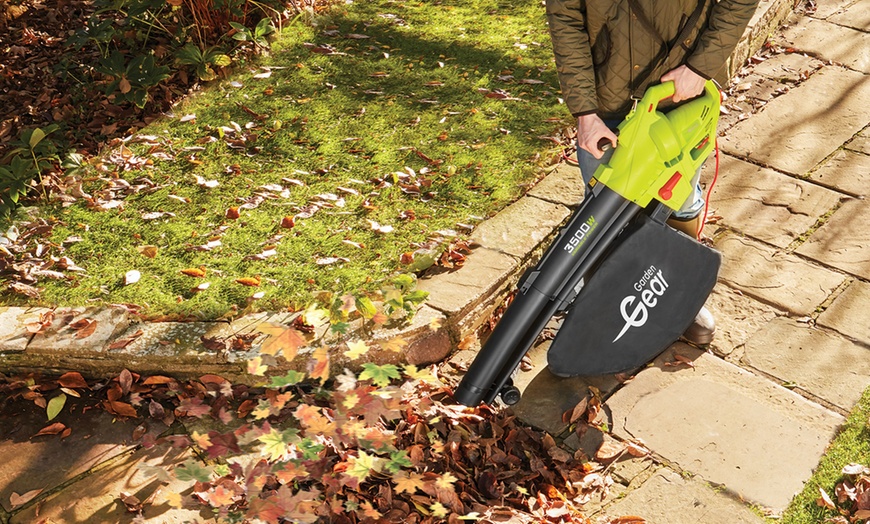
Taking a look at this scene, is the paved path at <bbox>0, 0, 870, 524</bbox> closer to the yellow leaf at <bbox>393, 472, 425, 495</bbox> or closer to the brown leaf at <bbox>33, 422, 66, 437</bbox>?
the brown leaf at <bbox>33, 422, 66, 437</bbox>

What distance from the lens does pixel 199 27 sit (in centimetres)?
540

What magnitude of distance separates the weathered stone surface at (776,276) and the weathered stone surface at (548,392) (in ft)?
2.98

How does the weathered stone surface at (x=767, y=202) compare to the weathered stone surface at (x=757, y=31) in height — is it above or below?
below

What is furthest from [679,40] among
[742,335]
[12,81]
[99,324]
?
[12,81]

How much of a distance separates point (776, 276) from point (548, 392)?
4.32 ft

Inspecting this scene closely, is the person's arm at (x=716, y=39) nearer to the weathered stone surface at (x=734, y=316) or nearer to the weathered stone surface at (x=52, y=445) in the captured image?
the weathered stone surface at (x=734, y=316)

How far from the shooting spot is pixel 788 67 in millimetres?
5496

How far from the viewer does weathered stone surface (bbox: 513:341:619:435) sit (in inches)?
131

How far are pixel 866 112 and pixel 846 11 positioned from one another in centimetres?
142

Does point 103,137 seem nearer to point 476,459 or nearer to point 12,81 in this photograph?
point 12,81

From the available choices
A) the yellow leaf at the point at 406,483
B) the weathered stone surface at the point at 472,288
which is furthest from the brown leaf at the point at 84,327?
the yellow leaf at the point at 406,483

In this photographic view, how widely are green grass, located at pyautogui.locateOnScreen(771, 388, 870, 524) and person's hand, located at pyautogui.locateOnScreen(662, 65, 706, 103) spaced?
A: 138 centimetres

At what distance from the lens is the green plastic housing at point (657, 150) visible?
2.94 meters

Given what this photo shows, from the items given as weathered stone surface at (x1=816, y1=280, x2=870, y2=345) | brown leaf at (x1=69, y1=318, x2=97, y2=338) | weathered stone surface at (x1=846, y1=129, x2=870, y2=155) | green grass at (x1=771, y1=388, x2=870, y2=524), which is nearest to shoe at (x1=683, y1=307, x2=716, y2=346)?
weathered stone surface at (x1=816, y1=280, x2=870, y2=345)
